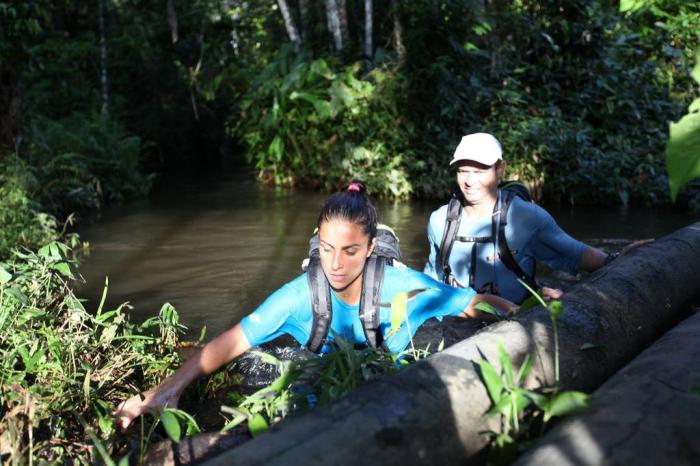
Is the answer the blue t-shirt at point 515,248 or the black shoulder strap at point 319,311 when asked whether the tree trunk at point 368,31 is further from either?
the black shoulder strap at point 319,311

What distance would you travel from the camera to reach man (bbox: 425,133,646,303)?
5082 mm

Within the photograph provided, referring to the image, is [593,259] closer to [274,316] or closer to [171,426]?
[274,316]

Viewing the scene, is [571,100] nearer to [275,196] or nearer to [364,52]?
[364,52]

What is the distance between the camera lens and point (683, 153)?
5.63ft

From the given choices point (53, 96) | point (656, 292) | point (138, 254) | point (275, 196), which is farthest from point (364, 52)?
point (656, 292)

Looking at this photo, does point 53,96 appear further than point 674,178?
Yes

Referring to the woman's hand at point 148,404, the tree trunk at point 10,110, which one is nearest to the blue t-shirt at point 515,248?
the woman's hand at point 148,404

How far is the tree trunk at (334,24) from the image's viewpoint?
1526 cm

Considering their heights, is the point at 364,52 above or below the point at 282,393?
above

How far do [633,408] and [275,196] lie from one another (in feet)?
43.7

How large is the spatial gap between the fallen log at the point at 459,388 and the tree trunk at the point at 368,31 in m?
12.7

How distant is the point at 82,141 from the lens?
14.0 metres

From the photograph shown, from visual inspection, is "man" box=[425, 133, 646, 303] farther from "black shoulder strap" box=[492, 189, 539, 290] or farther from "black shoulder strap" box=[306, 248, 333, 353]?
"black shoulder strap" box=[306, 248, 333, 353]

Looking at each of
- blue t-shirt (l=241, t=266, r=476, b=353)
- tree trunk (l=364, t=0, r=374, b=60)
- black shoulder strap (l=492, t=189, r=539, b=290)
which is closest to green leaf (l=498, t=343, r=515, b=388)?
blue t-shirt (l=241, t=266, r=476, b=353)
